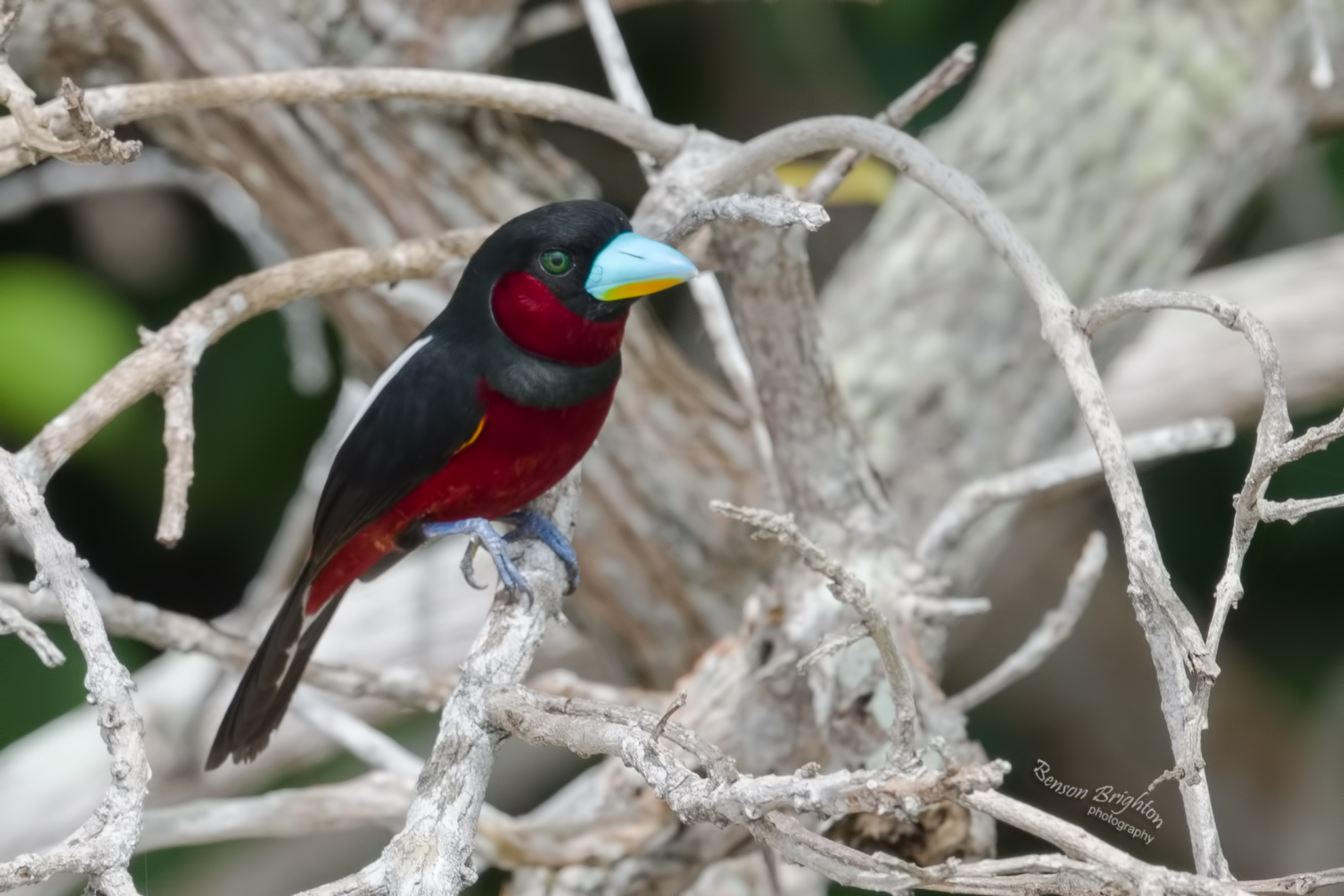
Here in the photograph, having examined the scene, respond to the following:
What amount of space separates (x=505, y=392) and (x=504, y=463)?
101mm

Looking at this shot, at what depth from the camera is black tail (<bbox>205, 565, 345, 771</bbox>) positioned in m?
2.10

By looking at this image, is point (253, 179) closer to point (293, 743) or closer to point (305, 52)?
point (305, 52)

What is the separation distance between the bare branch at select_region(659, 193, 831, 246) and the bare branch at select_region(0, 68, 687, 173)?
1.41 feet

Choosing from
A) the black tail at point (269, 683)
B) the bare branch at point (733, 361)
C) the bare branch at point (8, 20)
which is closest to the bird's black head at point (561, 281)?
the black tail at point (269, 683)

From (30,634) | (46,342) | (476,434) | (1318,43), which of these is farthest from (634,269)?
(46,342)

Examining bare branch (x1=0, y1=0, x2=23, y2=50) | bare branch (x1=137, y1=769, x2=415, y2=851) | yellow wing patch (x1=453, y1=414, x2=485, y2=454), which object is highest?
bare branch (x1=0, y1=0, x2=23, y2=50)

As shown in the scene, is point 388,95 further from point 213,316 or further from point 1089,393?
point 1089,393

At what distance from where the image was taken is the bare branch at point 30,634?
4.15 feet

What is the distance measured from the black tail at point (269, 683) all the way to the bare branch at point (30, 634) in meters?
0.77

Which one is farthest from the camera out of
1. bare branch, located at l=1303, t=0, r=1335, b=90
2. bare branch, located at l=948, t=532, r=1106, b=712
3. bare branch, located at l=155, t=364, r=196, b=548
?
bare branch, located at l=1303, t=0, r=1335, b=90

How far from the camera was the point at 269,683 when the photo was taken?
2119 mm

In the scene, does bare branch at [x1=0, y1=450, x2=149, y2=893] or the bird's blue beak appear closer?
bare branch at [x1=0, y1=450, x2=149, y2=893]

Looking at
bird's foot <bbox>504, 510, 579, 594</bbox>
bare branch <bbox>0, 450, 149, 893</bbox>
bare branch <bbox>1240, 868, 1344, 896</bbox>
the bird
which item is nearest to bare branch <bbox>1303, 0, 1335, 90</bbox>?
the bird

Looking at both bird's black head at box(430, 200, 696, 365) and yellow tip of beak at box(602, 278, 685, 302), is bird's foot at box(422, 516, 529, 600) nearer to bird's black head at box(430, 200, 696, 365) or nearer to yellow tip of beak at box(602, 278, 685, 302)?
bird's black head at box(430, 200, 696, 365)
